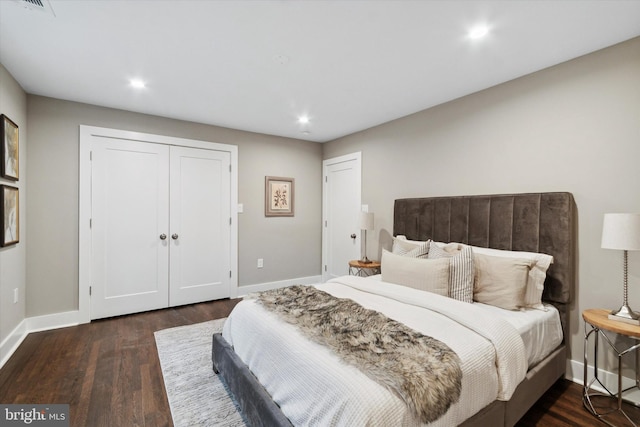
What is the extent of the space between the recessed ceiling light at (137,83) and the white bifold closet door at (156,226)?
0.98 meters

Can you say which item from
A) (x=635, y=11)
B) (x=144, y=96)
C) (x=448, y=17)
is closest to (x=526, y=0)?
(x=448, y=17)

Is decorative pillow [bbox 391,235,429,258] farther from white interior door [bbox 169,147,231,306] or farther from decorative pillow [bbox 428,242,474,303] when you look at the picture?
white interior door [bbox 169,147,231,306]

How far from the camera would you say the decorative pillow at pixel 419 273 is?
7.72 ft

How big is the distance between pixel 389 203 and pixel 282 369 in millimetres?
2816

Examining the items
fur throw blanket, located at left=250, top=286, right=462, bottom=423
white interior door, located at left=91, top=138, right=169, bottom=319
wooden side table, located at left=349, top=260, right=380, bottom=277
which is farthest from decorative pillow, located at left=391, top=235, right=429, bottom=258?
white interior door, located at left=91, top=138, right=169, bottom=319

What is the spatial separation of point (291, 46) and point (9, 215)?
9.22 ft

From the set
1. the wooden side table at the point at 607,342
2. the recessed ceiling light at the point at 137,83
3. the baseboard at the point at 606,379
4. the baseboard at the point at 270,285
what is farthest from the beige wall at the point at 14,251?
the baseboard at the point at 606,379

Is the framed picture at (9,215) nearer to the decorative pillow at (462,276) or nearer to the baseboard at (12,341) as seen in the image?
the baseboard at (12,341)

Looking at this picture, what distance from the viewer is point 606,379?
7.09 feet

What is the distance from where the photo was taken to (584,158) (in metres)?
2.28

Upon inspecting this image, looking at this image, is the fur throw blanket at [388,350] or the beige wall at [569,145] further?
the beige wall at [569,145]

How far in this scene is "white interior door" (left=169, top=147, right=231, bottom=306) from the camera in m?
3.92

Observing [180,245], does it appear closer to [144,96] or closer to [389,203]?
[144,96]

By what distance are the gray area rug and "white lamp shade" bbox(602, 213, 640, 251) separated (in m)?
2.57
